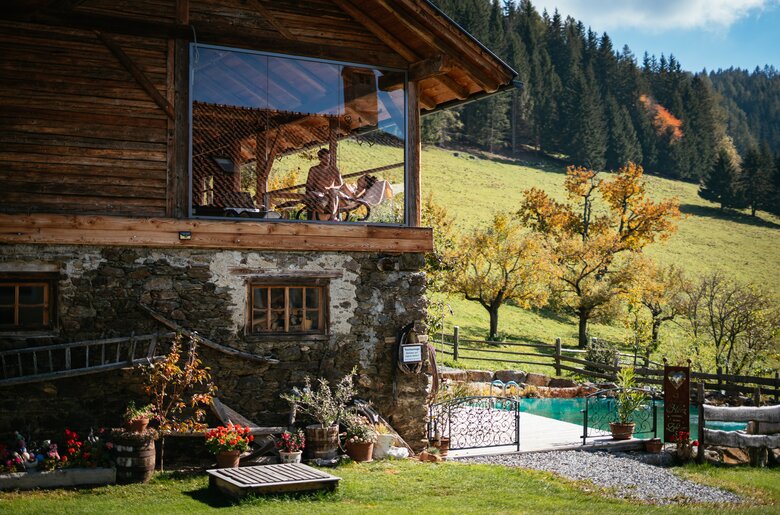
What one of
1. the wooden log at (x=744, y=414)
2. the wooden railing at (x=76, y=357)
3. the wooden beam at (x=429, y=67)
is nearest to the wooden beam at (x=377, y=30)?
the wooden beam at (x=429, y=67)

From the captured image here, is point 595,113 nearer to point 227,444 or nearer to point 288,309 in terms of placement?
point 288,309

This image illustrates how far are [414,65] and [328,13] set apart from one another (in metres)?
1.62

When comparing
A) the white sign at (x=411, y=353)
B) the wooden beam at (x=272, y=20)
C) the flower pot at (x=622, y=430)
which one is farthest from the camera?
the flower pot at (x=622, y=430)

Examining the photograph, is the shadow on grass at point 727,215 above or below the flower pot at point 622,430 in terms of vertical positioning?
above

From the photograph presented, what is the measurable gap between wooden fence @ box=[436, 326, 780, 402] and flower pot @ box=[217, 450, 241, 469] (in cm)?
1086

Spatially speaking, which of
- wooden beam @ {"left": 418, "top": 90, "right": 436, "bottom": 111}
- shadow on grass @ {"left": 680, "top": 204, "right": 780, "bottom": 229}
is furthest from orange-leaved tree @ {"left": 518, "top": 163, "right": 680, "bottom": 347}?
shadow on grass @ {"left": 680, "top": 204, "right": 780, "bottom": 229}

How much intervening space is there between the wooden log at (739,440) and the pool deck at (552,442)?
1.23 metres

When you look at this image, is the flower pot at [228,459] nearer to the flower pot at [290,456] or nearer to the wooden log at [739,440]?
the flower pot at [290,456]

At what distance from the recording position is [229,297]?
37.7 feet

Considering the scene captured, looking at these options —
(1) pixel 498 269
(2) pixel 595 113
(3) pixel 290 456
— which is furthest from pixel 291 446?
(2) pixel 595 113

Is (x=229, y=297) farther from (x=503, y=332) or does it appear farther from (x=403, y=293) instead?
(x=503, y=332)

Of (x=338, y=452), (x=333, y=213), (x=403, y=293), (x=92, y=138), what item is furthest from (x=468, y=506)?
(x=92, y=138)

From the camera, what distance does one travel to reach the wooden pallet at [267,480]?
30.1 feet

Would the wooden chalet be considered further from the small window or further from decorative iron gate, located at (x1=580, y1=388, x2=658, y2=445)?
decorative iron gate, located at (x1=580, y1=388, x2=658, y2=445)
